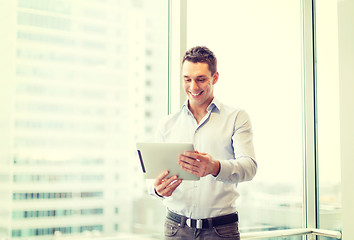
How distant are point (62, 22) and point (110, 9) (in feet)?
1.15

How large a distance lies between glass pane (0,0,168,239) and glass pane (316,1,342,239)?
5.47 ft

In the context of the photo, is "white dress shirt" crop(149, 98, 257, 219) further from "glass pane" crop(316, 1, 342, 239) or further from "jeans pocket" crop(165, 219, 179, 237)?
"glass pane" crop(316, 1, 342, 239)

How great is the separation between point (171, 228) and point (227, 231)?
0.95 feet

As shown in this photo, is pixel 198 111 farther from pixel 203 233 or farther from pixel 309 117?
pixel 309 117

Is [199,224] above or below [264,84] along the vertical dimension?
below

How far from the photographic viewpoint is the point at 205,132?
231 cm

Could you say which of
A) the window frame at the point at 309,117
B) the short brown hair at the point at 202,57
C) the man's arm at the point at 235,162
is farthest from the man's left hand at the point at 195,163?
the window frame at the point at 309,117

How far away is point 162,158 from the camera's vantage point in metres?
2.01

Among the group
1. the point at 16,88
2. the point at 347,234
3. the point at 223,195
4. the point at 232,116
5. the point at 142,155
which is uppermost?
the point at 16,88

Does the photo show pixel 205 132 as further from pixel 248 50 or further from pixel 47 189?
pixel 248 50

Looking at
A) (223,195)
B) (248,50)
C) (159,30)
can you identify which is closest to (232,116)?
(223,195)

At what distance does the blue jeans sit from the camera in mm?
2162

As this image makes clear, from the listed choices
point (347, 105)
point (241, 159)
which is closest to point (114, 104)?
point (241, 159)

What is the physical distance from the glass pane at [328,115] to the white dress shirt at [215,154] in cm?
183
